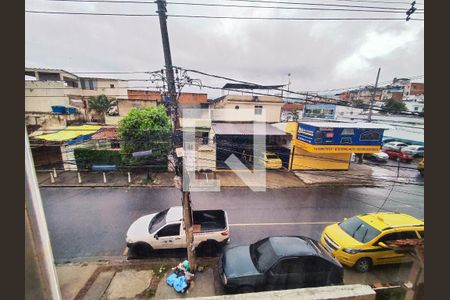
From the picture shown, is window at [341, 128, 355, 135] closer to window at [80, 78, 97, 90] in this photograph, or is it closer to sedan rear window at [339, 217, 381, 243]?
sedan rear window at [339, 217, 381, 243]

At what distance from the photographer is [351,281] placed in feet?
20.5

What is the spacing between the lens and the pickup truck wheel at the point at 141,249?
6973mm

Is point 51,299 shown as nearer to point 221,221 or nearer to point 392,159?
point 221,221

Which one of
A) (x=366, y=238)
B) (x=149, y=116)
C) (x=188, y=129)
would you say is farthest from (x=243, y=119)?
(x=366, y=238)

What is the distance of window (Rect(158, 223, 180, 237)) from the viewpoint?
276 inches

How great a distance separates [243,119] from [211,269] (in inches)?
579

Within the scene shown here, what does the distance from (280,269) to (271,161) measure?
10.9 m

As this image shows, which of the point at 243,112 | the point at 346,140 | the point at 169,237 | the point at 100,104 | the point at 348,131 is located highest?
the point at 100,104

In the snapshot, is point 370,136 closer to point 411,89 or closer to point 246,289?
point 246,289

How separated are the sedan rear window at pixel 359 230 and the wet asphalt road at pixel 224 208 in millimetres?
1504

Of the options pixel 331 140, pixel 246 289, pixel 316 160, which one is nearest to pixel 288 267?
pixel 246 289

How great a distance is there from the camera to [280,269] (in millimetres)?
5430

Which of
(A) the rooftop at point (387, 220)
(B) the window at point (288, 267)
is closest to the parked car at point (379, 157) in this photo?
(A) the rooftop at point (387, 220)

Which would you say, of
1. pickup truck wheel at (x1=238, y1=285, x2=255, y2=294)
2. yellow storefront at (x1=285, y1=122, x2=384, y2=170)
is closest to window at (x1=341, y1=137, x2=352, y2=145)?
yellow storefront at (x1=285, y1=122, x2=384, y2=170)
